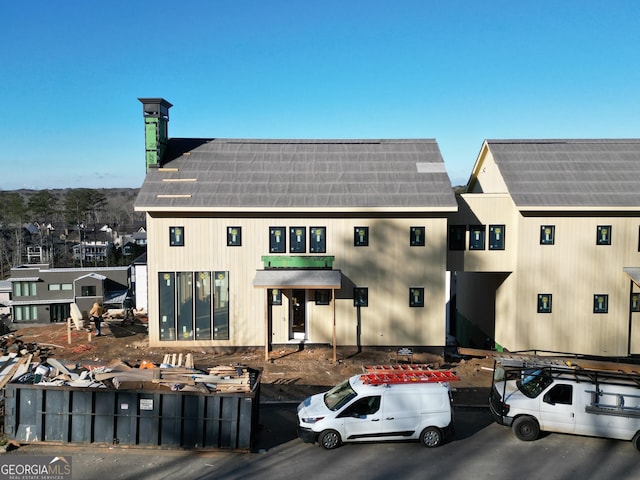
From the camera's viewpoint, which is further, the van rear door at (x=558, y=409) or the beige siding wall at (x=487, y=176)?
the beige siding wall at (x=487, y=176)

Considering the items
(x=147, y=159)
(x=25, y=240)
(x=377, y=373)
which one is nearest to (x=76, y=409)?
(x=377, y=373)

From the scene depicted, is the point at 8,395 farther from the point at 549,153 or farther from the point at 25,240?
the point at 25,240

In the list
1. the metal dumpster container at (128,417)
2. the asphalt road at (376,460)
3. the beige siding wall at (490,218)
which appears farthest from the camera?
the beige siding wall at (490,218)

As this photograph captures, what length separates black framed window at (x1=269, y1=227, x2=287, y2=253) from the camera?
20359 millimetres

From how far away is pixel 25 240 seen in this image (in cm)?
8369

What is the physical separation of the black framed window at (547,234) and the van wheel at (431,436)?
1132 centimetres

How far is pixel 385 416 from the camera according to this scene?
12.2m

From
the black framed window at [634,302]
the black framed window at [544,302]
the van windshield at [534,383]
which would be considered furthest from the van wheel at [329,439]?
the black framed window at [634,302]

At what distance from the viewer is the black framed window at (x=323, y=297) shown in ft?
67.8

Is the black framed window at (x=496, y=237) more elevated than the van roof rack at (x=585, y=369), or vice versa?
the black framed window at (x=496, y=237)

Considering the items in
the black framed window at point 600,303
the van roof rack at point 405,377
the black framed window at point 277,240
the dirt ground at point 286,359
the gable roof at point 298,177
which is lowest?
the dirt ground at point 286,359

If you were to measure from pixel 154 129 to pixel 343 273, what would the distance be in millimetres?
10062

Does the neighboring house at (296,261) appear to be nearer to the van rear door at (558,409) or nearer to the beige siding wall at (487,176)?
the beige siding wall at (487,176)

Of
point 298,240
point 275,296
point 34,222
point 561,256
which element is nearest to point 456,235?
point 561,256
